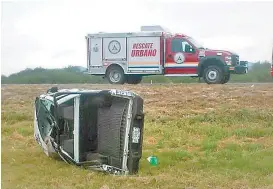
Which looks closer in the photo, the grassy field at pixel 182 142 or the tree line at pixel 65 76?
the grassy field at pixel 182 142

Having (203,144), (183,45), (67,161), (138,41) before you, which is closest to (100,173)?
(67,161)

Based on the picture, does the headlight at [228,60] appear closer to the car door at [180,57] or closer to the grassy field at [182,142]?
the grassy field at [182,142]

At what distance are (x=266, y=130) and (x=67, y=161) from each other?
9.93 ft

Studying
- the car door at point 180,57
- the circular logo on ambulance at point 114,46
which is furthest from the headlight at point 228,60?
the circular logo on ambulance at point 114,46

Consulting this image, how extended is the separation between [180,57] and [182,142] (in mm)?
2694

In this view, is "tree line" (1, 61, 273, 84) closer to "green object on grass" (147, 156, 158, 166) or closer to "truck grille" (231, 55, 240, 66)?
A: "truck grille" (231, 55, 240, 66)

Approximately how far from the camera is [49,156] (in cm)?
601

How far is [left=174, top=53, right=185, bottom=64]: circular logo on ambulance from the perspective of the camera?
Result: 8.85 m

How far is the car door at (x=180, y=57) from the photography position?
342 inches

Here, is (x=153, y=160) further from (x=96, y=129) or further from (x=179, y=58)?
(x=179, y=58)

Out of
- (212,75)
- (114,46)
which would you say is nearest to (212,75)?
(212,75)

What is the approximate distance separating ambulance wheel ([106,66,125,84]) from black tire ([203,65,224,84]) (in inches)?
57.3

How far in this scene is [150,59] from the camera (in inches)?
339

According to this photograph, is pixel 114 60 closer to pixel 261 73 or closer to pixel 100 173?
pixel 261 73
